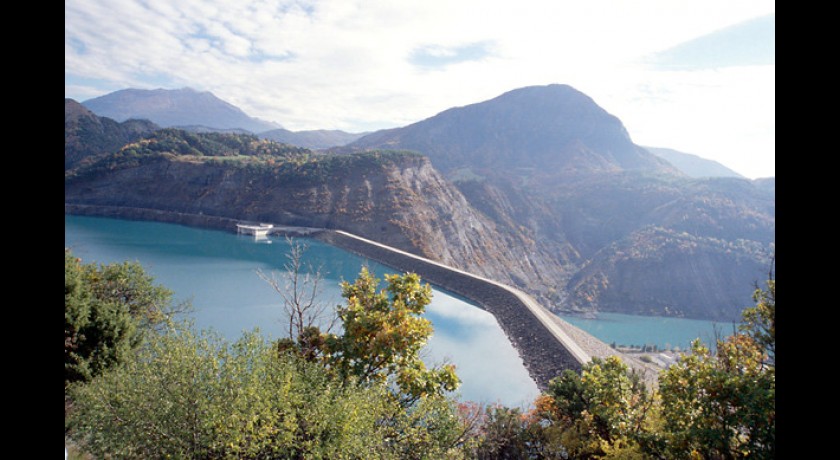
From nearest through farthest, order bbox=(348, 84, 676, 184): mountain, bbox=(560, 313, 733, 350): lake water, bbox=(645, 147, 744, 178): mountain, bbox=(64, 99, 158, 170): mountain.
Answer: bbox=(560, 313, 733, 350): lake water, bbox=(64, 99, 158, 170): mountain, bbox=(348, 84, 676, 184): mountain, bbox=(645, 147, 744, 178): mountain

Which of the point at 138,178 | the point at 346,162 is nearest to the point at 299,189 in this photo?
the point at 346,162

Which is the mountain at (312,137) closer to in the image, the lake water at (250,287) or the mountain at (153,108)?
the mountain at (153,108)

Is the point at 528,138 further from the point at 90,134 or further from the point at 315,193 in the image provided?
the point at 90,134

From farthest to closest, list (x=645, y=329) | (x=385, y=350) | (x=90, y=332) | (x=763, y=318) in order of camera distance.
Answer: (x=645, y=329)
(x=90, y=332)
(x=385, y=350)
(x=763, y=318)

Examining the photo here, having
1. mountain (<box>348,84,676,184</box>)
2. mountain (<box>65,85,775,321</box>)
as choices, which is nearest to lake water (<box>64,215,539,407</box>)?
mountain (<box>65,85,775,321</box>)

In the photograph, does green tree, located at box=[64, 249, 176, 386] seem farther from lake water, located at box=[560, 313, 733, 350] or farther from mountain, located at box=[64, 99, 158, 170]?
mountain, located at box=[64, 99, 158, 170]

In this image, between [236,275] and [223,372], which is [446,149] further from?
[223,372]

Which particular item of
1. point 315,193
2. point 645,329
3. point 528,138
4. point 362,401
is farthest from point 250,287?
point 528,138
